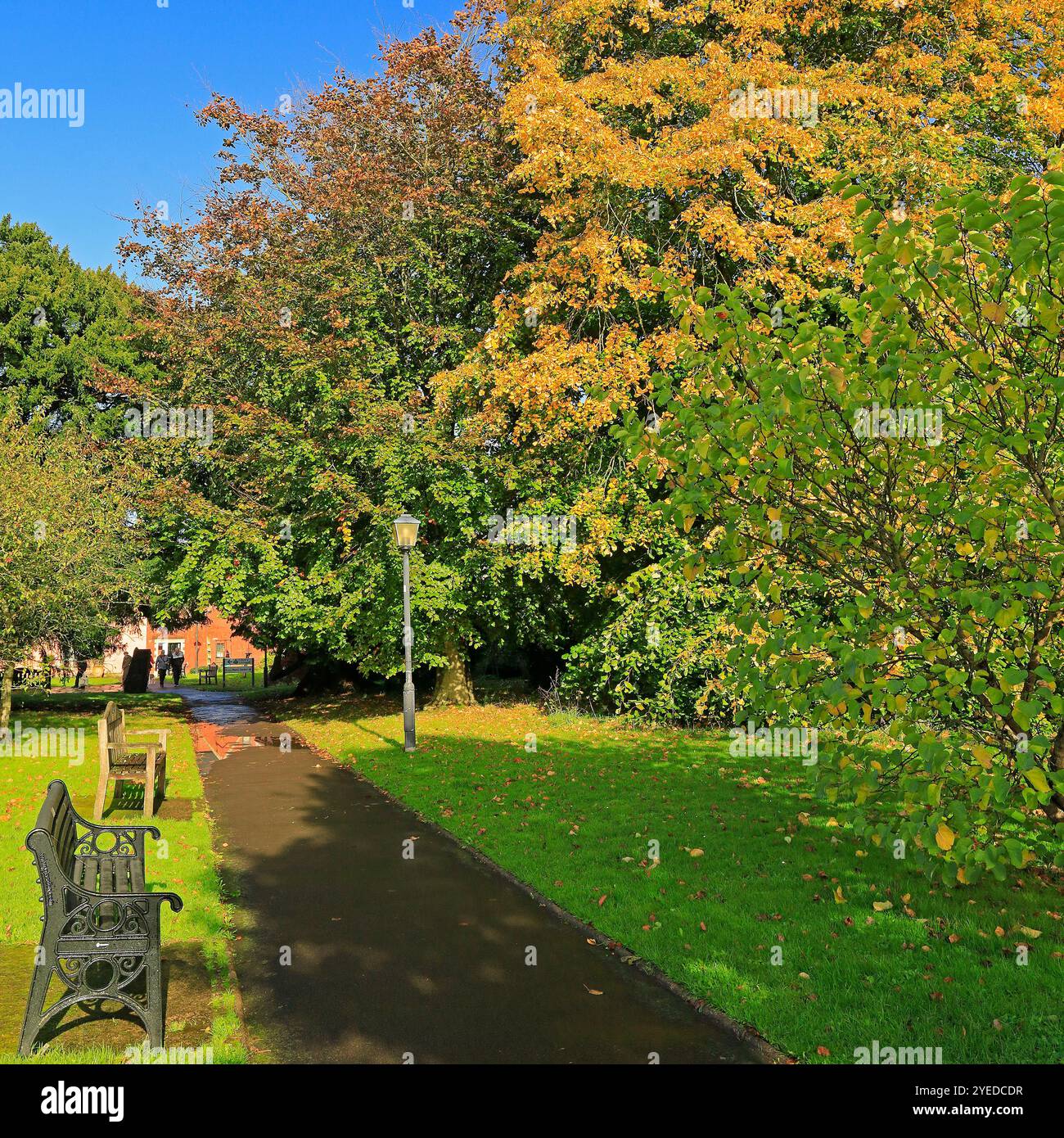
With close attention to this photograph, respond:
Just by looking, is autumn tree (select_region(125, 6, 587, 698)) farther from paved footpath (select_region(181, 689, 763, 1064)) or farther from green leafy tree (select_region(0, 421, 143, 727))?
paved footpath (select_region(181, 689, 763, 1064))

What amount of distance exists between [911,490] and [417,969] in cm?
407

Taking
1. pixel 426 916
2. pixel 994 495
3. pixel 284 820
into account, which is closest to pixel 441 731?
pixel 284 820

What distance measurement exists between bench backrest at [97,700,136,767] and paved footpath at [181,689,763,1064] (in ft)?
5.29

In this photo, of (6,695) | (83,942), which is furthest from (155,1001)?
(6,695)

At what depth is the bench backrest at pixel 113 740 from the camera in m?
9.20

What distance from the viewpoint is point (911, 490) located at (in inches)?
152

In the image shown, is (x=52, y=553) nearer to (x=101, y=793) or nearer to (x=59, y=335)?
(x=101, y=793)

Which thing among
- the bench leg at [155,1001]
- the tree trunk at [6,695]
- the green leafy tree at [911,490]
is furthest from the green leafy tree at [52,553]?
the green leafy tree at [911,490]

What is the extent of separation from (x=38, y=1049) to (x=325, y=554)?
14.5 metres

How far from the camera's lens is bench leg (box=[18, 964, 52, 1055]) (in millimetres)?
4117

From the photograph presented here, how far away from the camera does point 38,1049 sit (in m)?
4.19

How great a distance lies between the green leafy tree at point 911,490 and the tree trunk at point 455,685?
662 inches

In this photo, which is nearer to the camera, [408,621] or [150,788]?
[150,788]
